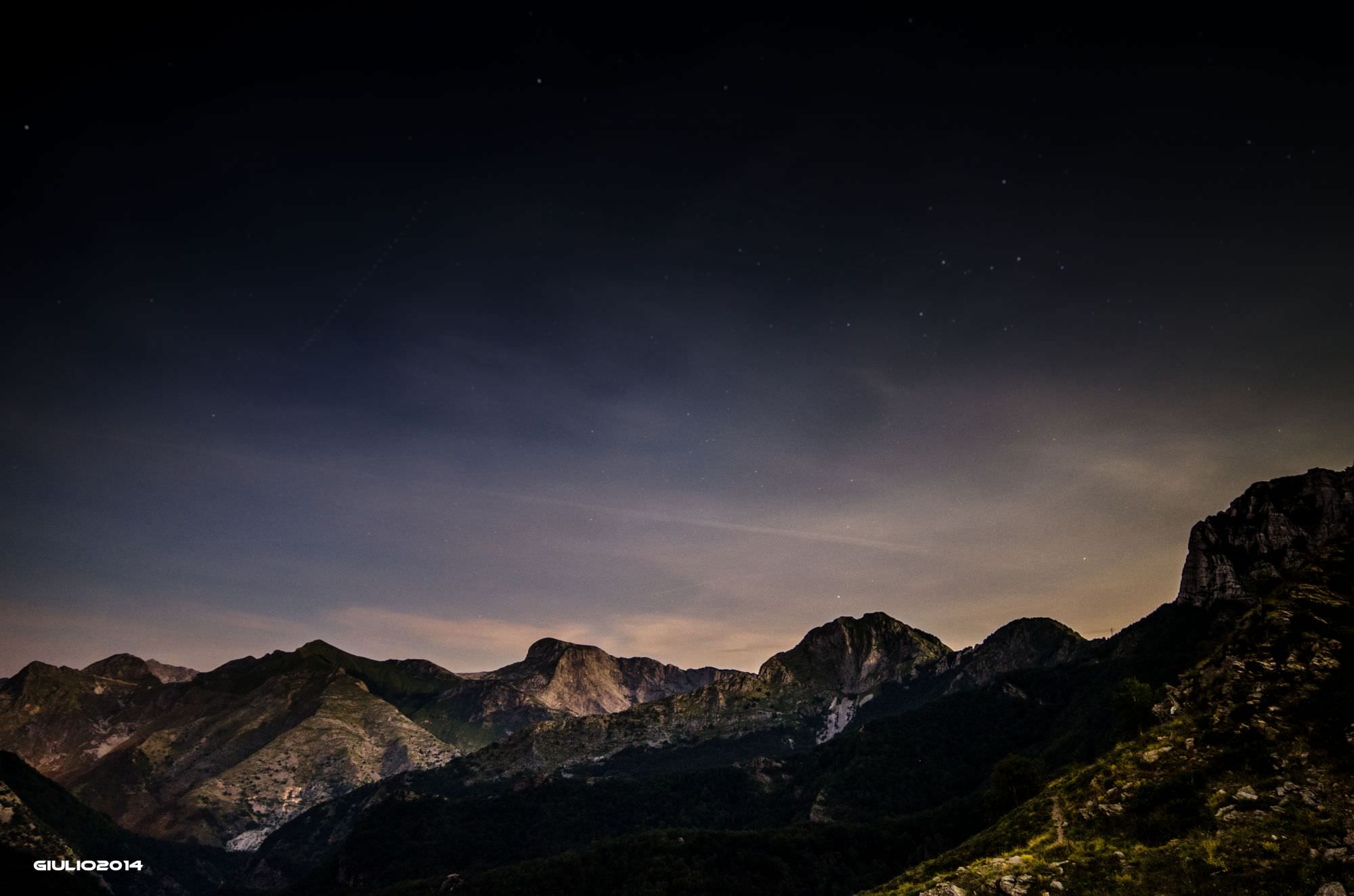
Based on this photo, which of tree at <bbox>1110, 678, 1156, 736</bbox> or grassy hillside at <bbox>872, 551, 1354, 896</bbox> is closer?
grassy hillside at <bbox>872, 551, 1354, 896</bbox>

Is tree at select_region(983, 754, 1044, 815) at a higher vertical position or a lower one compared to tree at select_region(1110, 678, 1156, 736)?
lower

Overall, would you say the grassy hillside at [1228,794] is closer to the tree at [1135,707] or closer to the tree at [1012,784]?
the tree at [1135,707]

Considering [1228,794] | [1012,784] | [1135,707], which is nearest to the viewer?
[1228,794]

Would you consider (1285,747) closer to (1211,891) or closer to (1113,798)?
(1113,798)

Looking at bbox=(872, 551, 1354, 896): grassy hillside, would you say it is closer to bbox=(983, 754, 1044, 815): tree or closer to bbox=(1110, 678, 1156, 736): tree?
bbox=(1110, 678, 1156, 736): tree

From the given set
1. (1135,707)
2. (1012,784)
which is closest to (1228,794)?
(1135,707)

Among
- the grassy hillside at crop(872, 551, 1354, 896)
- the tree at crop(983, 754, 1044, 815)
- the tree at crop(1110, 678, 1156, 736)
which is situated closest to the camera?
the grassy hillside at crop(872, 551, 1354, 896)

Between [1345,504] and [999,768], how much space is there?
14009cm

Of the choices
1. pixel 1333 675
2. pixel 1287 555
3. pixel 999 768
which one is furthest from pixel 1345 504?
pixel 1333 675

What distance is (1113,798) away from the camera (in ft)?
194

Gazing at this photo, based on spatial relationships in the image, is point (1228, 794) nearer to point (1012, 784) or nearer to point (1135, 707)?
point (1135, 707)

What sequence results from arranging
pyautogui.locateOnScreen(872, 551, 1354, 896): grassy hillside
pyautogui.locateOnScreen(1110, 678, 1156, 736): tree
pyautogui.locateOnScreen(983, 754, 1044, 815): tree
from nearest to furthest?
pyautogui.locateOnScreen(872, 551, 1354, 896): grassy hillside
pyautogui.locateOnScreen(1110, 678, 1156, 736): tree
pyautogui.locateOnScreen(983, 754, 1044, 815): tree

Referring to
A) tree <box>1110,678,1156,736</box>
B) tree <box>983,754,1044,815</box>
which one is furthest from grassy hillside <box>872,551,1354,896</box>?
tree <box>983,754,1044,815</box>

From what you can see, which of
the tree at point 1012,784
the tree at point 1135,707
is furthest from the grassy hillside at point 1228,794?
the tree at point 1012,784
